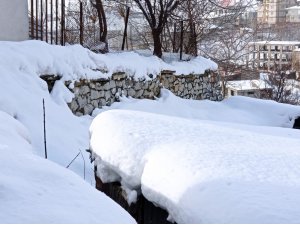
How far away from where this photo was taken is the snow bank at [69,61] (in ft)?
17.4

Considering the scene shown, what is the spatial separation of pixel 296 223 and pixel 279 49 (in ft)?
81.6

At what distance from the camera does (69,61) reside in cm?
616

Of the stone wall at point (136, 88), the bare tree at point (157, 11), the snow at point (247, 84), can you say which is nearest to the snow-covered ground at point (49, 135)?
the stone wall at point (136, 88)

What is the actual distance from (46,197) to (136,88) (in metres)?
6.28

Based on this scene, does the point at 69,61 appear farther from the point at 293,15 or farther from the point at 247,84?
the point at 293,15

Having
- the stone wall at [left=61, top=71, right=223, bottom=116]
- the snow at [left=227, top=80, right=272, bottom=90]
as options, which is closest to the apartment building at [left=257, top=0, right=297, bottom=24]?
the snow at [left=227, top=80, right=272, bottom=90]

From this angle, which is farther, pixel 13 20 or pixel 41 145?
pixel 13 20

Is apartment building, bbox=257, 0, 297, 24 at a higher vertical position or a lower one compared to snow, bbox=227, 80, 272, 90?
higher

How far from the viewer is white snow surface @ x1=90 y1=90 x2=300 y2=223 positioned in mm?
2059

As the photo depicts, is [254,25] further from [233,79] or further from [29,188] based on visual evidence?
[29,188]

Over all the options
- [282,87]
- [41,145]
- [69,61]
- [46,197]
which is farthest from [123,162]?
[282,87]

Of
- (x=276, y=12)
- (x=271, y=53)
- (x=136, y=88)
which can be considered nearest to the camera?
(x=136, y=88)

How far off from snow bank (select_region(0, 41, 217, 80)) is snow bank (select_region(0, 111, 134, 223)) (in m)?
3.20

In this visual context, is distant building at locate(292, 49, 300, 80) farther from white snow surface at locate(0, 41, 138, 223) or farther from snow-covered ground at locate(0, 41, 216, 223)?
white snow surface at locate(0, 41, 138, 223)
